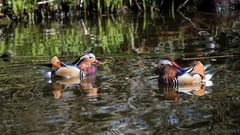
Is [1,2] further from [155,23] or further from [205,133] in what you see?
[205,133]

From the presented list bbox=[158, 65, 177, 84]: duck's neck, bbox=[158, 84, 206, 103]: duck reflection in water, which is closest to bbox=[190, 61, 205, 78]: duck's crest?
bbox=[158, 84, 206, 103]: duck reflection in water

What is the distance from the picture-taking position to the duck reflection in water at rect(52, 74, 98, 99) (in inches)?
335

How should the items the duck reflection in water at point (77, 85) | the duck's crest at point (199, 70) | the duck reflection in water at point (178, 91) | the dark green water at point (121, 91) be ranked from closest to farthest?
the dark green water at point (121, 91) < the duck reflection in water at point (178, 91) < the duck reflection in water at point (77, 85) < the duck's crest at point (199, 70)

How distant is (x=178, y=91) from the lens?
8.38 m

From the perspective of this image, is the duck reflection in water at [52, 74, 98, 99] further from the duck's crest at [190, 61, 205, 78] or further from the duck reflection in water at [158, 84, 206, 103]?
the duck's crest at [190, 61, 205, 78]

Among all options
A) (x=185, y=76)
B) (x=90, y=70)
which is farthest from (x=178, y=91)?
(x=90, y=70)

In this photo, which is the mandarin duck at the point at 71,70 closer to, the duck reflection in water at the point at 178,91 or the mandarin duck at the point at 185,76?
the mandarin duck at the point at 185,76

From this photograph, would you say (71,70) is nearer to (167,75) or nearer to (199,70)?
(167,75)

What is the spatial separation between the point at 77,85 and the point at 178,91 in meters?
1.67

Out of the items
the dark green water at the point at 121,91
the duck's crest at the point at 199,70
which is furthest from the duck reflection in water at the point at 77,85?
the duck's crest at the point at 199,70

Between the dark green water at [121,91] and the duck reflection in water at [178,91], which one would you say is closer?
the dark green water at [121,91]

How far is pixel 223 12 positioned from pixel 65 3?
5.68m

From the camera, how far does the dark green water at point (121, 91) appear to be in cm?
664

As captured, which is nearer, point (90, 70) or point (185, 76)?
point (185, 76)
